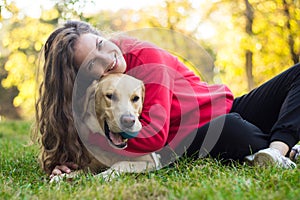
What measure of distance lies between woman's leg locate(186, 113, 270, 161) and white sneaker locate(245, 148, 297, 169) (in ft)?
0.57

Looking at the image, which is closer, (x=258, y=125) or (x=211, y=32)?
(x=258, y=125)

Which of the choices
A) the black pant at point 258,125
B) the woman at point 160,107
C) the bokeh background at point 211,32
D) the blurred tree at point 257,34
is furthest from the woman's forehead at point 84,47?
the blurred tree at point 257,34

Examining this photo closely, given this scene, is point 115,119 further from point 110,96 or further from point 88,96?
point 88,96

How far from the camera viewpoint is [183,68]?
335cm

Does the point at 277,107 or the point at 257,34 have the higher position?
the point at 277,107

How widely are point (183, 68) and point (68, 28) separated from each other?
3.04 feet

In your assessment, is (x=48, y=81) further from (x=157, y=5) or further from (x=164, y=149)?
(x=157, y=5)

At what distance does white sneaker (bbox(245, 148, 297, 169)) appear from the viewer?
2.52m

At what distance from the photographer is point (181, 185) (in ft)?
7.08

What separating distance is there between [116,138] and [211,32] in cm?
1213

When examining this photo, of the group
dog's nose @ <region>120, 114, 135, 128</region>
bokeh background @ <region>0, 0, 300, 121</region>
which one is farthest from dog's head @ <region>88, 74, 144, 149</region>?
bokeh background @ <region>0, 0, 300, 121</region>

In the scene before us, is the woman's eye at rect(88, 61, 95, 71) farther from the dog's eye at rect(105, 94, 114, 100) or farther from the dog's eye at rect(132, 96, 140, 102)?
the dog's eye at rect(132, 96, 140, 102)

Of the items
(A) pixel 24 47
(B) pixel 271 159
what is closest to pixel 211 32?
(A) pixel 24 47

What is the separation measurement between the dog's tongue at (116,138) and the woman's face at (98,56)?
39 cm
